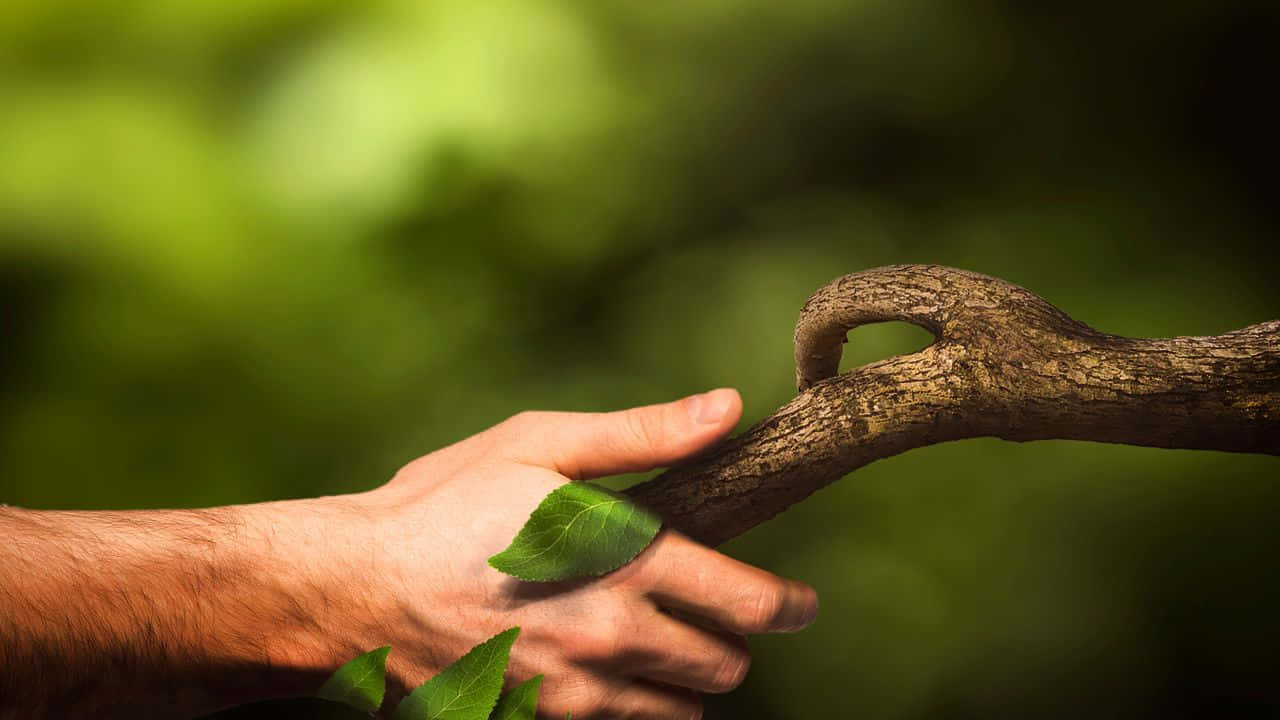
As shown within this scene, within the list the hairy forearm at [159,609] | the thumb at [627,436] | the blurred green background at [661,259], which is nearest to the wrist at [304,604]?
the hairy forearm at [159,609]

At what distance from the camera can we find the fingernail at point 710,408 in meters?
0.91

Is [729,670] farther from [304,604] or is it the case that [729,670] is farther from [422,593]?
[304,604]

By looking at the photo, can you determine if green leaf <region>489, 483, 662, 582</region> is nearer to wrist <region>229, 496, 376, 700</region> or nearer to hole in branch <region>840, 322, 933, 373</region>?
wrist <region>229, 496, 376, 700</region>

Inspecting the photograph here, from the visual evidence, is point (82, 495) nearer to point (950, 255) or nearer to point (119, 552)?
point (119, 552)

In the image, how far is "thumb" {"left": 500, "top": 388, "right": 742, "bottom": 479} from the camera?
0.91 metres

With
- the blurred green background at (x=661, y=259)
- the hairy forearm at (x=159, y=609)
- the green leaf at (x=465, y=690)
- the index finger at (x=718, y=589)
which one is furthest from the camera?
the blurred green background at (x=661, y=259)

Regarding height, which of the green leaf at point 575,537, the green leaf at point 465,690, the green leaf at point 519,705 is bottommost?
the green leaf at point 519,705

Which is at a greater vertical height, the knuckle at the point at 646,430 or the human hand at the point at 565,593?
the knuckle at the point at 646,430

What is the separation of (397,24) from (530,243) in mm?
523

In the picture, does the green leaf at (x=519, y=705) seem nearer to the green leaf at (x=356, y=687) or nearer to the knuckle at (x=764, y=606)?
the green leaf at (x=356, y=687)

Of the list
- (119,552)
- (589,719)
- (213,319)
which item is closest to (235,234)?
(213,319)

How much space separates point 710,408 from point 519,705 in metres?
0.32

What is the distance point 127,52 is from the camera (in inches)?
83.8

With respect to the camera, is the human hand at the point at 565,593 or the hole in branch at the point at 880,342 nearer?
the human hand at the point at 565,593
